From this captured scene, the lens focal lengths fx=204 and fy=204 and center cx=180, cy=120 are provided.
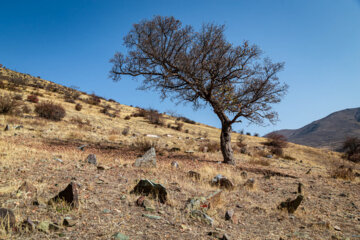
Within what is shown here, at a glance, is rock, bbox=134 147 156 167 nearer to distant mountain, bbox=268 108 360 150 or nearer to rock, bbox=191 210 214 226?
rock, bbox=191 210 214 226

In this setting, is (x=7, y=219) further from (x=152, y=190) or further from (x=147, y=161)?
(x=147, y=161)

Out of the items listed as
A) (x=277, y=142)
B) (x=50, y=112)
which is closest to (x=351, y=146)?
(x=277, y=142)

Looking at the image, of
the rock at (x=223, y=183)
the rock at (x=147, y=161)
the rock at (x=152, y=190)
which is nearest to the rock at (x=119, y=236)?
the rock at (x=152, y=190)

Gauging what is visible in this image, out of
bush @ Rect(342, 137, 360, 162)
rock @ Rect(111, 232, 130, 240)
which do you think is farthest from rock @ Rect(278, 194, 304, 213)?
bush @ Rect(342, 137, 360, 162)

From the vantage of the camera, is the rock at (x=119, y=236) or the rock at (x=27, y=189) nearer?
the rock at (x=119, y=236)

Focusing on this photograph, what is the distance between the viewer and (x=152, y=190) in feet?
14.0

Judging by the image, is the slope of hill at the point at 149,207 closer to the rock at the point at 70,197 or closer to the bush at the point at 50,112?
the rock at the point at 70,197

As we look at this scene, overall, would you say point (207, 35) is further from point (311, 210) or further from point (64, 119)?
point (64, 119)

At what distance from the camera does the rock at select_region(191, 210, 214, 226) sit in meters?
3.40

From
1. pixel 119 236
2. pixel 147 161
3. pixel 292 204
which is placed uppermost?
pixel 147 161

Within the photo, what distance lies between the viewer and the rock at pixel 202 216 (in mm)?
3402

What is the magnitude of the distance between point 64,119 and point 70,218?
16598 millimetres

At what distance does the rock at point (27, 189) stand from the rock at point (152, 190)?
1779 mm

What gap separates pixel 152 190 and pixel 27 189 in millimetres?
2242
